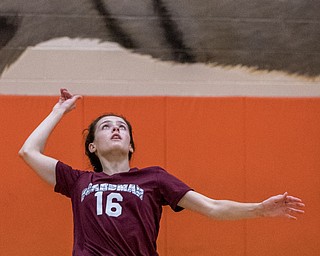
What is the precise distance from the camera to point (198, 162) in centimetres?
329

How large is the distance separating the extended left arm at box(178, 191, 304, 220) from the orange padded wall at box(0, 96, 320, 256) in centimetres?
86

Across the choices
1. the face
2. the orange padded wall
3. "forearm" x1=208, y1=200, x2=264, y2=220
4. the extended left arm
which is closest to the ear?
the face

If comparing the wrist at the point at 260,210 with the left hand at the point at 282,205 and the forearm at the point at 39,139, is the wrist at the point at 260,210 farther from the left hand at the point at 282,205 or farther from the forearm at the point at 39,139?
the forearm at the point at 39,139

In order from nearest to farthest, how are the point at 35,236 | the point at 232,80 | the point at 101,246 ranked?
the point at 101,246
the point at 35,236
the point at 232,80

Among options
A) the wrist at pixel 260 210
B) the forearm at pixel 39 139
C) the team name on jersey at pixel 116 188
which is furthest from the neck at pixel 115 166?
the wrist at pixel 260 210

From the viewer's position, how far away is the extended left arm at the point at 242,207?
2.13 m

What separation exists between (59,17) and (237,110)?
103 cm

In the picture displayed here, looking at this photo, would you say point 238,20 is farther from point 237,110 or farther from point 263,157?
point 263,157

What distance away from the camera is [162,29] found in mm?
3389

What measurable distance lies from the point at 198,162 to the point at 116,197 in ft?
3.24

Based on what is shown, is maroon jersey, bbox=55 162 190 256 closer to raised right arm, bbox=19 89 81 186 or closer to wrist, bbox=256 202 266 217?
raised right arm, bbox=19 89 81 186

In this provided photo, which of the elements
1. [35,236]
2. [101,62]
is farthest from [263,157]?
[35,236]

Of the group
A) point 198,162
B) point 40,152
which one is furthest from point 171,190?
point 198,162

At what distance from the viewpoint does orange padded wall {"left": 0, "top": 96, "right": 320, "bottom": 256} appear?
3186 millimetres
